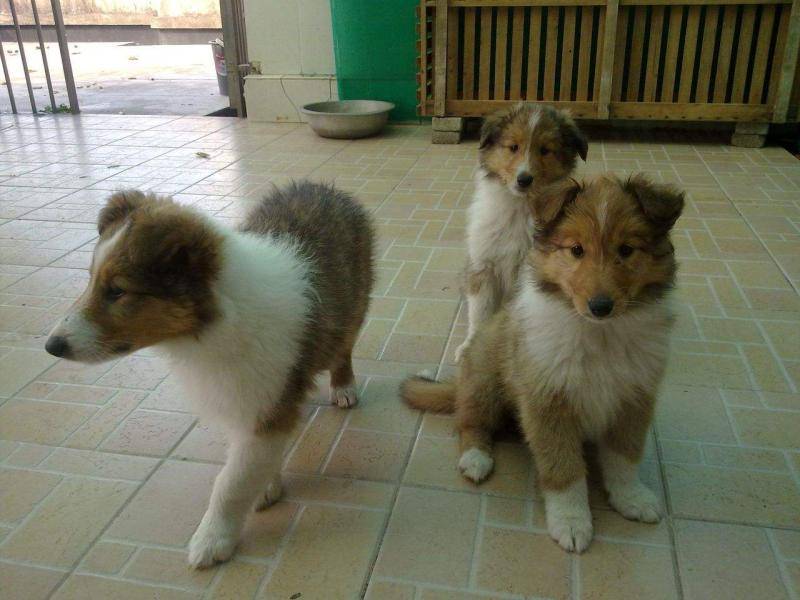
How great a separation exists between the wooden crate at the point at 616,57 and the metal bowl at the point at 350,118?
0.68 m

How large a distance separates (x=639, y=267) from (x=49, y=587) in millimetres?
2391

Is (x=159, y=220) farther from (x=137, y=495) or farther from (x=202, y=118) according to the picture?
(x=202, y=118)

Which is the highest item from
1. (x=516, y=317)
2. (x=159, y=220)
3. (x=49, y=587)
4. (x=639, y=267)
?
(x=159, y=220)

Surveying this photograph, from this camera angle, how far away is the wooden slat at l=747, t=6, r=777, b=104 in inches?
312

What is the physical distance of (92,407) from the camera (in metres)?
3.56

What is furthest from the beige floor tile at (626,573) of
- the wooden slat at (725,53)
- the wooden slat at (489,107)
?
the wooden slat at (725,53)

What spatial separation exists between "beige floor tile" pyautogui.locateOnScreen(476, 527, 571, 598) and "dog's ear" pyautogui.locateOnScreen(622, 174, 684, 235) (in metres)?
1.25

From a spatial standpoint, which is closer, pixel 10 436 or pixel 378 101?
pixel 10 436

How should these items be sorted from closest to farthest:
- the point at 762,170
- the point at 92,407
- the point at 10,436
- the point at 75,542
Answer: the point at 75,542
the point at 10,436
the point at 92,407
the point at 762,170

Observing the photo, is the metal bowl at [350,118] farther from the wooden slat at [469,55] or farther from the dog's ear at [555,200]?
the dog's ear at [555,200]

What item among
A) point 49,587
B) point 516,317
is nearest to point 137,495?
point 49,587

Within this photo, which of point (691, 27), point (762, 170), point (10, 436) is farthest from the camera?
point (691, 27)

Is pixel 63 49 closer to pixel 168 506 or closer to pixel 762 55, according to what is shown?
pixel 762 55

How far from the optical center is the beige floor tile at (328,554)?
2.50 meters
